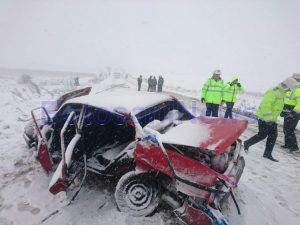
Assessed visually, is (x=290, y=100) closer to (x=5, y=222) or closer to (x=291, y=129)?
(x=291, y=129)

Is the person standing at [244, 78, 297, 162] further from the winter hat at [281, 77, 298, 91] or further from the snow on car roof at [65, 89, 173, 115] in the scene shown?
the snow on car roof at [65, 89, 173, 115]

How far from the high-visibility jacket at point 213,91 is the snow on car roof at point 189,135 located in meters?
3.69

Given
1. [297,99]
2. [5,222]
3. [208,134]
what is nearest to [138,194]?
[208,134]

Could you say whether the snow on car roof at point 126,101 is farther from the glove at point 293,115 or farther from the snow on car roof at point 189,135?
the glove at point 293,115

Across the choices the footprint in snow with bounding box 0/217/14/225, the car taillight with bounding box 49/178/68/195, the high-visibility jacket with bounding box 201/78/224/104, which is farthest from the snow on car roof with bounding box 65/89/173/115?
the high-visibility jacket with bounding box 201/78/224/104

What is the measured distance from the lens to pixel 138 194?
3.12 metres

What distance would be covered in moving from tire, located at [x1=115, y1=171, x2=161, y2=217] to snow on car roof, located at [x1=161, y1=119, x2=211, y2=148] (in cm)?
58

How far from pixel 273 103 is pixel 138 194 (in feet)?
12.3

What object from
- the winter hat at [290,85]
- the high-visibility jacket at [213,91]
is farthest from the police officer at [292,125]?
the high-visibility jacket at [213,91]

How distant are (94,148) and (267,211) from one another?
2945mm

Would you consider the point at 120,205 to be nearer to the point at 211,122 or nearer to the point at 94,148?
the point at 94,148

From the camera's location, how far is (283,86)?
5102 millimetres

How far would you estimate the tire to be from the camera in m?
3.05

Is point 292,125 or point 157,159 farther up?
point 157,159
